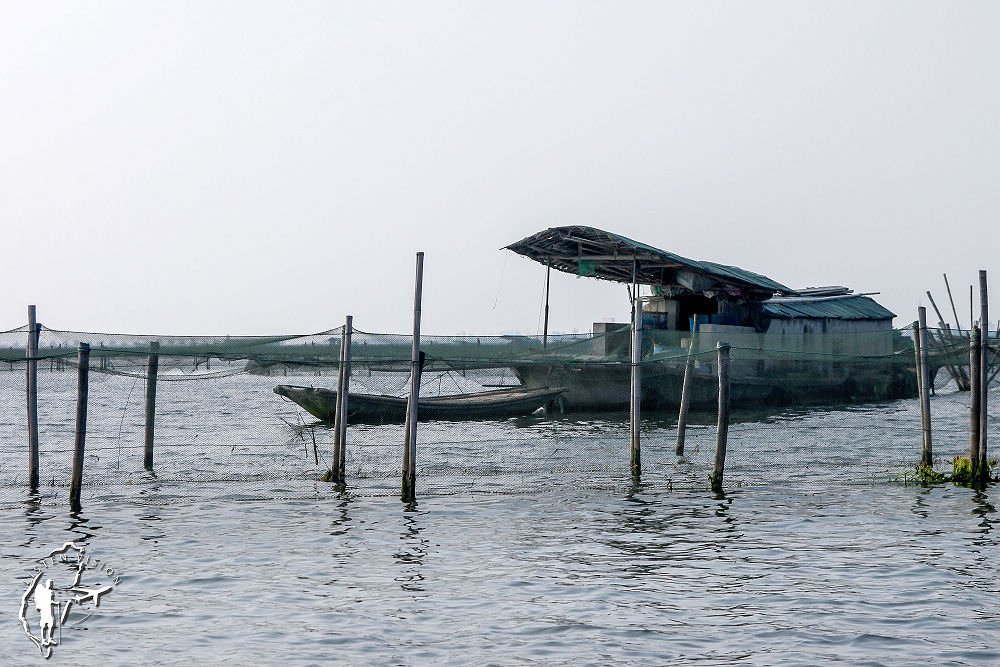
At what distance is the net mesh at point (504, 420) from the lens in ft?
51.3

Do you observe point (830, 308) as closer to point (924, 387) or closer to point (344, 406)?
point (924, 387)

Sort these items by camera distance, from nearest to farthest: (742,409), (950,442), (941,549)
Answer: (941,549) < (950,442) < (742,409)

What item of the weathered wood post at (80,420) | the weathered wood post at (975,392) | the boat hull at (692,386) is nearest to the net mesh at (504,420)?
the boat hull at (692,386)

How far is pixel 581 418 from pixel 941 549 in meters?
16.7

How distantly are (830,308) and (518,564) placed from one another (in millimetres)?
32268

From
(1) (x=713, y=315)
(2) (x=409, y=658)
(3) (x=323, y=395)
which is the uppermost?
(1) (x=713, y=315)

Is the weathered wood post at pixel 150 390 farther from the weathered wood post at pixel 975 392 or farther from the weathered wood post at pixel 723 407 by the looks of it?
the weathered wood post at pixel 975 392

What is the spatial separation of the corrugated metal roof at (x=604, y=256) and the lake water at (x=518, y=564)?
12140mm

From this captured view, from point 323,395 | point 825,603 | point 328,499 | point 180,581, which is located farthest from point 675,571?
point 323,395

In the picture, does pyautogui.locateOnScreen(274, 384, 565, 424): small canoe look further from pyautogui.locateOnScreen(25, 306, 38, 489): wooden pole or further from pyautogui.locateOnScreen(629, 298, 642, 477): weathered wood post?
pyautogui.locateOnScreen(25, 306, 38, 489): wooden pole

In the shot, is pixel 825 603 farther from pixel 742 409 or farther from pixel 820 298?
pixel 820 298

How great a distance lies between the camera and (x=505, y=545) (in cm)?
1141

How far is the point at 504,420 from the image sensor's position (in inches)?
1043

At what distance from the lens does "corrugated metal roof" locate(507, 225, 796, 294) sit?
30172 millimetres
